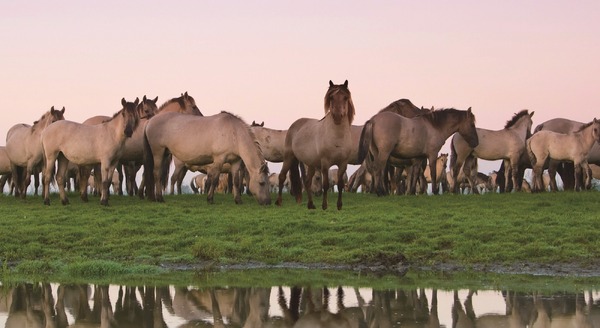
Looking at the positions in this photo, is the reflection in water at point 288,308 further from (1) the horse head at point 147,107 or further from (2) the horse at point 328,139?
(1) the horse head at point 147,107

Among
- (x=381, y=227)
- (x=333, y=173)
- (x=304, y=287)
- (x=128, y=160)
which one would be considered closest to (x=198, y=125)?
(x=128, y=160)

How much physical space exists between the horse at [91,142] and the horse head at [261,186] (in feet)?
10.9

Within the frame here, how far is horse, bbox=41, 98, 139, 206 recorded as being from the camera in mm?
24969

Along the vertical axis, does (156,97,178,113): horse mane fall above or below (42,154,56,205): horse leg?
above

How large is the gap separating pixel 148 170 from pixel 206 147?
1937mm

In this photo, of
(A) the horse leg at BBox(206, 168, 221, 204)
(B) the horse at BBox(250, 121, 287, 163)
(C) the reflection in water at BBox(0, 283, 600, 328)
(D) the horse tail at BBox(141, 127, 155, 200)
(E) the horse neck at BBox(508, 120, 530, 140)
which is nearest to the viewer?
(C) the reflection in water at BBox(0, 283, 600, 328)

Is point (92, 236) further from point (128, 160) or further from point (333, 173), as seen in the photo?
point (333, 173)

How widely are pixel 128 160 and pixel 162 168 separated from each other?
6.64 feet

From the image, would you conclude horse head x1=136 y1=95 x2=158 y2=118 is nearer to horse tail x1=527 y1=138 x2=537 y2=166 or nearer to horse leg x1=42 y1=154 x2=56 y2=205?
horse leg x1=42 y1=154 x2=56 y2=205

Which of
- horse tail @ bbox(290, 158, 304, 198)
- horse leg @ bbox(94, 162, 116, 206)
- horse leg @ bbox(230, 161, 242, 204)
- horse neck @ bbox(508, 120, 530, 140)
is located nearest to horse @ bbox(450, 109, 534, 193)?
horse neck @ bbox(508, 120, 530, 140)

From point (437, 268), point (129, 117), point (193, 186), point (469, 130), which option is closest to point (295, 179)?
point (129, 117)

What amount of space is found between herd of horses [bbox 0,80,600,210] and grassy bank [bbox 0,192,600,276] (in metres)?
1.72

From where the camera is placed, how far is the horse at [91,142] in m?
25.0

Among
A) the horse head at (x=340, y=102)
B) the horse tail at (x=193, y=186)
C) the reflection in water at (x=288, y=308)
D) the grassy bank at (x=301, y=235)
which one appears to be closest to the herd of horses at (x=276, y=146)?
the horse head at (x=340, y=102)
